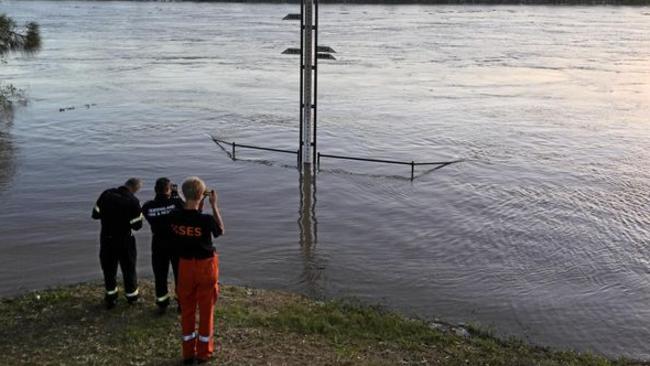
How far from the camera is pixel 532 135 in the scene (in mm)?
25203

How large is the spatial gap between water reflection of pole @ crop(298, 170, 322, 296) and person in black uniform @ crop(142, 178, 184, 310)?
314cm

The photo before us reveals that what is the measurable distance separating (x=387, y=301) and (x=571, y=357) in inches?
118

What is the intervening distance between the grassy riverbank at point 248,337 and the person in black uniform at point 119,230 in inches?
11.4

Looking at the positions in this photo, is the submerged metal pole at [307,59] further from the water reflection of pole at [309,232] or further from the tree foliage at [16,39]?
the tree foliage at [16,39]

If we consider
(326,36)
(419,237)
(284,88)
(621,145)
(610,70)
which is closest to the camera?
(419,237)

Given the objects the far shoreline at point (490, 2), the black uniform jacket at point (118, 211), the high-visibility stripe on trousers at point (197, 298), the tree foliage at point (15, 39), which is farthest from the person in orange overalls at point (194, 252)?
the far shoreline at point (490, 2)

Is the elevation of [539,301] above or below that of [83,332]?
below

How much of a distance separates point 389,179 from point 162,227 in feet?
38.4

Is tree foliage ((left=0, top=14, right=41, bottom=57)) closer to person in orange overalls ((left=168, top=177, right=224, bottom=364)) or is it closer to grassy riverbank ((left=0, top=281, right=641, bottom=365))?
grassy riverbank ((left=0, top=281, right=641, bottom=365))

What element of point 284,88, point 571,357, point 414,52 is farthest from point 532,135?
point 414,52

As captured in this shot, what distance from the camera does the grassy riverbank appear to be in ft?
23.0

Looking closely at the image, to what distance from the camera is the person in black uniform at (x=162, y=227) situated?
734 cm

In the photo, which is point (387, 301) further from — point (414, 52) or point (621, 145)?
point (414, 52)

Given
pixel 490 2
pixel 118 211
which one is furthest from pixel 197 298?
pixel 490 2
